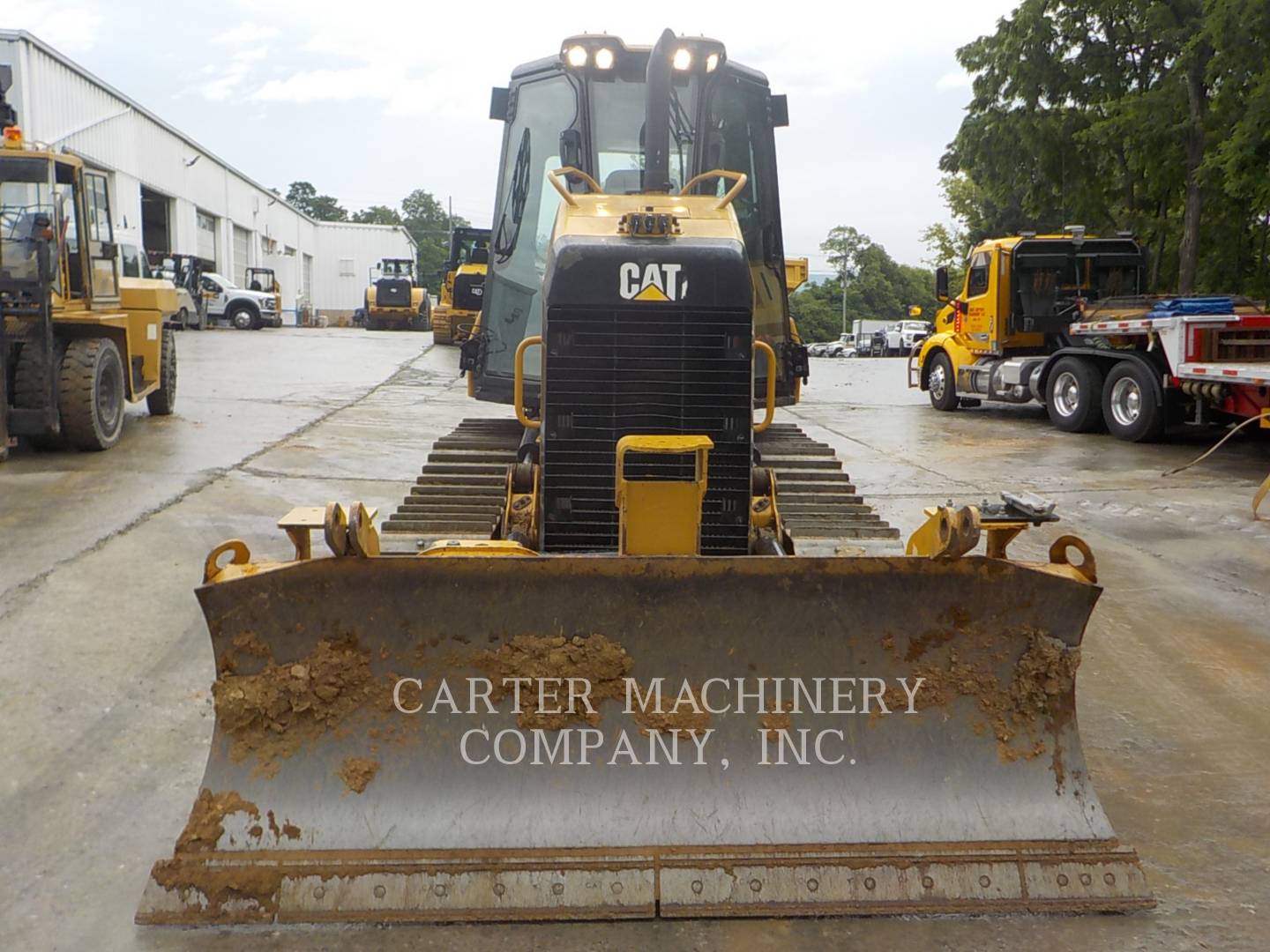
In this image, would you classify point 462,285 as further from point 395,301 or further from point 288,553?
point 395,301

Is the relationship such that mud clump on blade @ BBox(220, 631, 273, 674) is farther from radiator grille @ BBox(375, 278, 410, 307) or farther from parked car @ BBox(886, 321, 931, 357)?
parked car @ BBox(886, 321, 931, 357)

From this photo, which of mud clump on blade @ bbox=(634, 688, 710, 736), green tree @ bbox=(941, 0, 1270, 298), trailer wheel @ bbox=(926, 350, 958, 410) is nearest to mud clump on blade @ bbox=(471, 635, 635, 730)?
mud clump on blade @ bbox=(634, 688, 710, 736)

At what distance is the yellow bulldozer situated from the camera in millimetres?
10055

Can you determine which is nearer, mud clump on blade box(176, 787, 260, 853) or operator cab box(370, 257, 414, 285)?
mud clump on blade box(176, 787, 260, 853)

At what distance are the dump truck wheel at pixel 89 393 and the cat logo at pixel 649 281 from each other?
795 centimetres

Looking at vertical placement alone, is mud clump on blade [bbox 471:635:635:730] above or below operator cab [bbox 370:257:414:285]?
below

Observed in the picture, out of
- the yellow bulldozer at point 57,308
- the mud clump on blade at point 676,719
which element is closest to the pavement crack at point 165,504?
the yellow bulldozer at point 57,308

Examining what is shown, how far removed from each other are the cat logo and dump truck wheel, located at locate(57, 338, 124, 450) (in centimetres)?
795

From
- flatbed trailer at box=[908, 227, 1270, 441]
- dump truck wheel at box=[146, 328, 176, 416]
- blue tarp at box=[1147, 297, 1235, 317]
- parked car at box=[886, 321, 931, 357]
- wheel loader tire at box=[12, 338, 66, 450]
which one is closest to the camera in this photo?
wheel loader tire at box=[12, 338, 66, 450]

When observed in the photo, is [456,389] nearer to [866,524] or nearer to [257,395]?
[257,395]

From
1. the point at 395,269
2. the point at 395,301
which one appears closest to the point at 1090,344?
the point at 395,301

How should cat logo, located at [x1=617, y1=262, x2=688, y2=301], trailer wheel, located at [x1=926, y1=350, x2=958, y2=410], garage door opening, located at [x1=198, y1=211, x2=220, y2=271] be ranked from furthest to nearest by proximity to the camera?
1. garage door opening, located at [x1=198, y1=211, x2=220, y2=271]
2. trailer wheel, located at [x1=926, y1=350, x2=958, y2=410]
3. cat logo, located at [x1=617, y1=262, x2=688, y2=301]

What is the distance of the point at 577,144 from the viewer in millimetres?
5262

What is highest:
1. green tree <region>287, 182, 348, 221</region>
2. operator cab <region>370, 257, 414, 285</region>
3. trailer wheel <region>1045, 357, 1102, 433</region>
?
green tree <region>287, 182, 348, 221</region>
